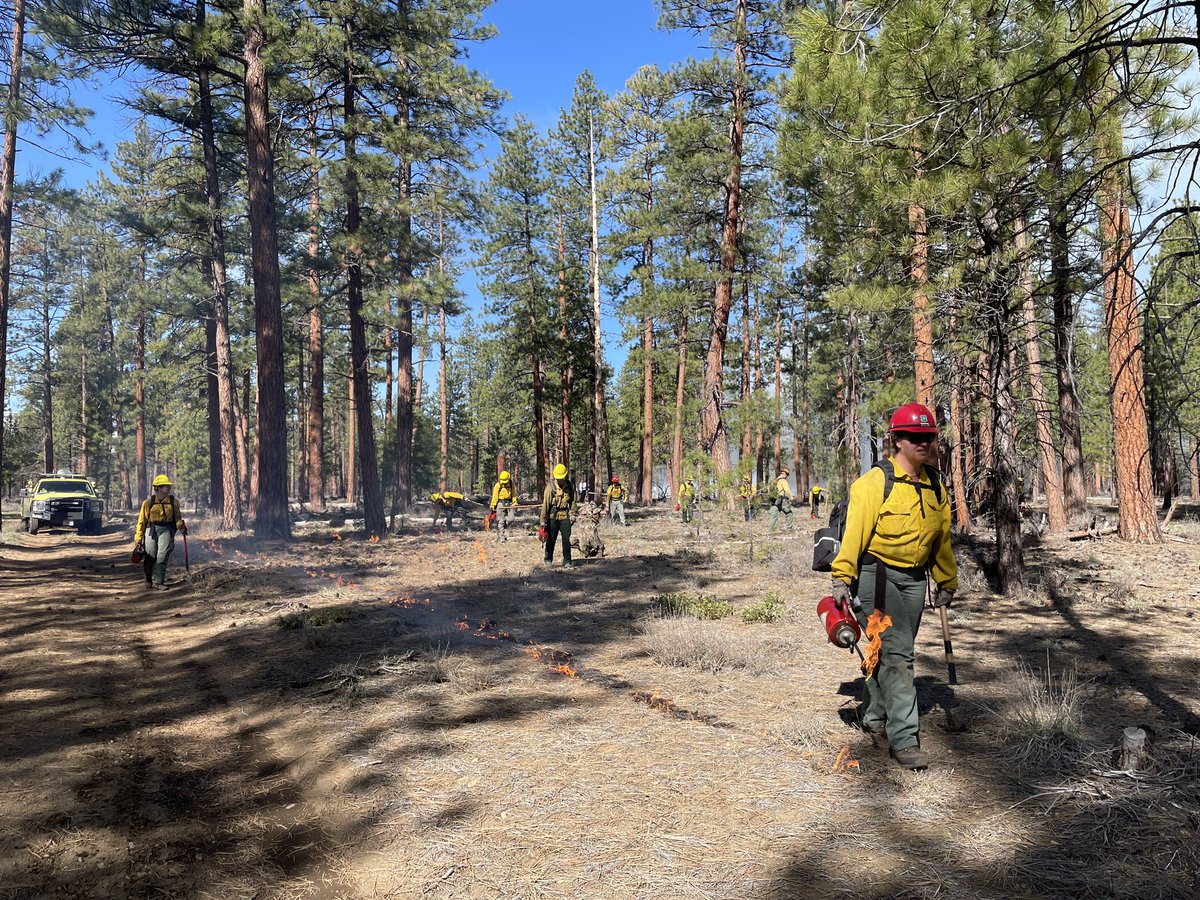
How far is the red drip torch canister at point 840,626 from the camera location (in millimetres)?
4277

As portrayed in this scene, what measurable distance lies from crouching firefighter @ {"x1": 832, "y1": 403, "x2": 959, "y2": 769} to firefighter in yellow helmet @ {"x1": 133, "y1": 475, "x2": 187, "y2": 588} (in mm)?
10649

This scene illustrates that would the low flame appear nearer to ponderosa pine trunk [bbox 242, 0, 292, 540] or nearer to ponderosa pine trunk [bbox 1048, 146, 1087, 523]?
ponderosa pine trunk [bbox 1048, 146, 1087, 523]

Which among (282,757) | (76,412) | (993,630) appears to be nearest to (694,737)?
(282,757)

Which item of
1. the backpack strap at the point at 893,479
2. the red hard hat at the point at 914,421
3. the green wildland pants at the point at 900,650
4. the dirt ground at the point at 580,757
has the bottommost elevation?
the dirt ground at the point at 580,757

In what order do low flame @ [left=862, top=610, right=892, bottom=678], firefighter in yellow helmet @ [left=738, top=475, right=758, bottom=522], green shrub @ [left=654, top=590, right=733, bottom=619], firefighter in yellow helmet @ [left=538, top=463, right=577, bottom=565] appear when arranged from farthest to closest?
1. firefighter in yellow helmet @ [left=738, top=475, right=758, bottom=522]
2. firefighter in yellow helmet @ [left=538, top=463, right=577, bottom=565]
3. green shrub @ [left=654, top=590, right=733, bottom=619]
4. low flame @ [left=862, top=610, right=892, bottom=678]

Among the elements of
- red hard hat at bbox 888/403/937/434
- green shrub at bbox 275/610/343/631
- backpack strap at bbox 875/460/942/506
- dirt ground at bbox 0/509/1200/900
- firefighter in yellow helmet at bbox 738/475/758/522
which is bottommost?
dirt ground at bbox 0/509/1200/900

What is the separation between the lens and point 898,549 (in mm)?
4262

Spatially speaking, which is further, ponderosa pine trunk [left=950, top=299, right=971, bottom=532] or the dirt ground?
ponderosa pine trunk [left=950, top=299, right=971, bottom=532]

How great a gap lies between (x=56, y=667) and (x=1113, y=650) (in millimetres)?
9889

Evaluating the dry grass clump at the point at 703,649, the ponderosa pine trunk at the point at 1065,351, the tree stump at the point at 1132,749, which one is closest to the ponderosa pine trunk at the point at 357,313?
the dry grass clump at the point at 703,649

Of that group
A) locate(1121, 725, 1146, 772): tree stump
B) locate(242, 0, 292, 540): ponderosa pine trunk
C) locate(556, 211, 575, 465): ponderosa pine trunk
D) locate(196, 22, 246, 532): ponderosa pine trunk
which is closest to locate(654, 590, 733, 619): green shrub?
locate(1121, 725, 1146, 772): tree stump

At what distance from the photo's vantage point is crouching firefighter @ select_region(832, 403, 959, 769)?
4242 millimetres

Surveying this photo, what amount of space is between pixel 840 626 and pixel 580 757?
1.78 m

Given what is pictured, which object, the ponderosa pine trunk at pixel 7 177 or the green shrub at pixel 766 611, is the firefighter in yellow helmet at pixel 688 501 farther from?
the ponderosa pine trunk at pixel 7 177
